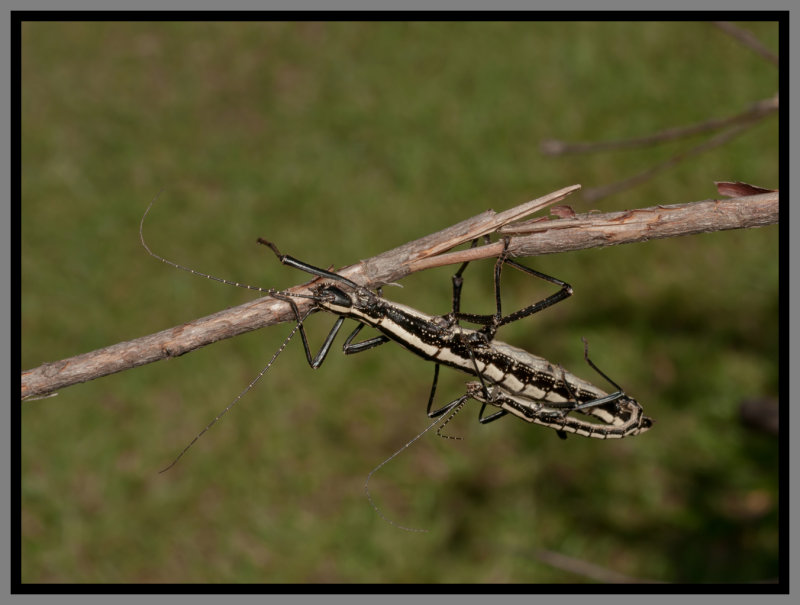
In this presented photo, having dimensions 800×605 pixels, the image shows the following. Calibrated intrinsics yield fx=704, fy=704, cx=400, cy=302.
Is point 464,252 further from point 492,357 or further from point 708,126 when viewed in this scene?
point 708,126

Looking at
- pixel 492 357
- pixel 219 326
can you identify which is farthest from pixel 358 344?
pixel 219 326

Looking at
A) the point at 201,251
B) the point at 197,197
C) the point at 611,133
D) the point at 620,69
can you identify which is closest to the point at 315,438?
the point at 201,251

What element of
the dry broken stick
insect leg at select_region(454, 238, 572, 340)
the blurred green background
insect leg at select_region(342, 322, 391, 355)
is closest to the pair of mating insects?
insect leg at select_region(454, 238, 572, 340)

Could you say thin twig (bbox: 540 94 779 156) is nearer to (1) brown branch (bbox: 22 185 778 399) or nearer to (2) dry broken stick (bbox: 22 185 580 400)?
(1) brown branch (bbox: 22 185 778 399)

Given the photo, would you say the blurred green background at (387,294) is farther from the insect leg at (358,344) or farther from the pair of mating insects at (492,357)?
the insect leg at (358,344)

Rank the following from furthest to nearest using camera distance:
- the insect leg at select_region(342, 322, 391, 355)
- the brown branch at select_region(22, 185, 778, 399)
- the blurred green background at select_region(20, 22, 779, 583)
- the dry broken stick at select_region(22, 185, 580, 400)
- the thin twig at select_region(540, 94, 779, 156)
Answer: the blurred green background at select_region(20, 22, 779, 583)
the insect leg at select_region(342, 322, 391, 355)
the thin twig at select_region(540, 94, 779, 156)
the dry broken stick at select_region(22, 185, 580, 400)
the brown branch at select_region(22, 185, 778, 399)

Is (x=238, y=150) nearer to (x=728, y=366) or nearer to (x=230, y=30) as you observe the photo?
(x=230, y=30)
